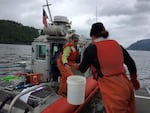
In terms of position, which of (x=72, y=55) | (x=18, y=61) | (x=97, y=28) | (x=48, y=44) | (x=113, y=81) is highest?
(x=48, y=44)

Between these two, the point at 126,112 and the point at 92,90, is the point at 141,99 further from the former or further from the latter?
the point at 126,112

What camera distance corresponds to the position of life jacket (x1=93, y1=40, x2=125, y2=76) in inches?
124

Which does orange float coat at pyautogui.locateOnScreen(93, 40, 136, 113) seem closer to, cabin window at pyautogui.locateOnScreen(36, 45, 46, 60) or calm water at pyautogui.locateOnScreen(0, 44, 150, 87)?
calm water at pyautogui.locateOnScreen(0, 44, 150, 87)

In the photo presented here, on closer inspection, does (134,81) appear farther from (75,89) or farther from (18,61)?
(18,61)

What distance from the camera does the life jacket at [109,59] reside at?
3.15 metres

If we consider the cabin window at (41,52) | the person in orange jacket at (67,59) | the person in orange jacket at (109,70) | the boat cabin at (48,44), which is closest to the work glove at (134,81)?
the person in orange jacket at (109,70)

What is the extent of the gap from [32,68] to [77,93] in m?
5.08

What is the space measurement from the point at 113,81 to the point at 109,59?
279 millimetres

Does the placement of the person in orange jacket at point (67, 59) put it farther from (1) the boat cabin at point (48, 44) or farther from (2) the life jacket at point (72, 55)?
(1) the boat cabin at point (48, 44)

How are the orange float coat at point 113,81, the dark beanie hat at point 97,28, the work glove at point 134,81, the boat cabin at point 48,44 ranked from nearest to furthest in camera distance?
the orange float coat at point 113,81, the dark beanie hat at point 97,28, the work glove at point 134,81, the boat cabin at point 48,44

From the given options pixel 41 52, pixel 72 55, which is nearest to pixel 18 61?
pixel 41 52

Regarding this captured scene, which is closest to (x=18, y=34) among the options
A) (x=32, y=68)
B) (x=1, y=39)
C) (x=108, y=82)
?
(x=1, y=39)

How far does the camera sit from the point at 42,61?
7.84m

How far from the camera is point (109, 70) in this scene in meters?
3.15
